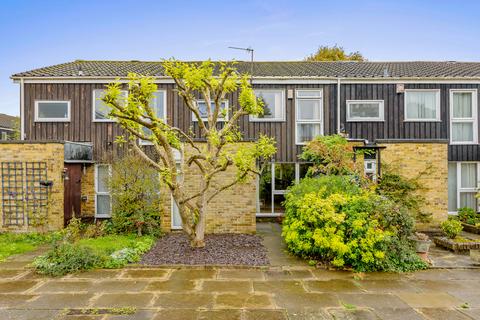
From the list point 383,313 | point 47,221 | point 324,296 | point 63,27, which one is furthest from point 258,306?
point 63,27

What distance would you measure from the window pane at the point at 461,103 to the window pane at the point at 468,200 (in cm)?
288

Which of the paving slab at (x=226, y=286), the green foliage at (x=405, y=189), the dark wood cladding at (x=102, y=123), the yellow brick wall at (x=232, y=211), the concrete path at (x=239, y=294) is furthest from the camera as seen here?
the dark wood cladding at (x=102, y=123)

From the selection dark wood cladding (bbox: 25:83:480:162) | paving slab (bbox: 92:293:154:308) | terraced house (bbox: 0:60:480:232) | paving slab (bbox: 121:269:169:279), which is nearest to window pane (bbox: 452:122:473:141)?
terraced house (bbox: 0:60:480:232)

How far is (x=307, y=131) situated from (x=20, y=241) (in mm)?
9583

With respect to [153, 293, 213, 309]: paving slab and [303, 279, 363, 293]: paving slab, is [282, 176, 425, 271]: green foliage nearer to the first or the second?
[303, 279, 363, 293]: paving slab

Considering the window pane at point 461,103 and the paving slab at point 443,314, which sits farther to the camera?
the window pane at point 461,103

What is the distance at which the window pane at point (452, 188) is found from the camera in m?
12.1

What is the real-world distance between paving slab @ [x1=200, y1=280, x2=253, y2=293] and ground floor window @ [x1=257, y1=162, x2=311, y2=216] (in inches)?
261

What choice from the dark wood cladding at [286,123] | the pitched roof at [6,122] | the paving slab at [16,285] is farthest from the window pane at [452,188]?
the pitched roof at [6,122]

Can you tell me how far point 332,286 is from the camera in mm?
5531

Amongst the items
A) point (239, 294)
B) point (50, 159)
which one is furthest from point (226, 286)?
point (50, 159)

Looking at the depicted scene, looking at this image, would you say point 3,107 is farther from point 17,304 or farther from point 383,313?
point 383,313

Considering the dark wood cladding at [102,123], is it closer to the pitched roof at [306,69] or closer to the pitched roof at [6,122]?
the pitched roof at [306,69]

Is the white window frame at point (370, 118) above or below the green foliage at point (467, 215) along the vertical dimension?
above
